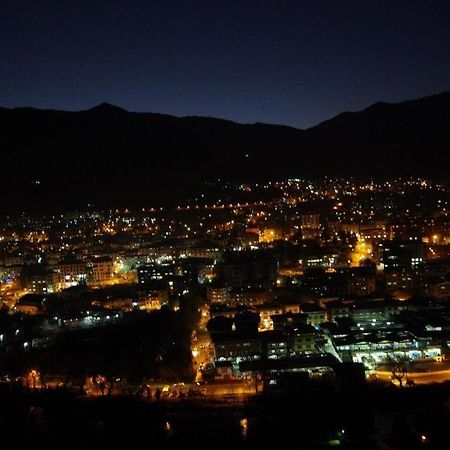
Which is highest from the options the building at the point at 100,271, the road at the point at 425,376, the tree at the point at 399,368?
the building at the point at 100,271

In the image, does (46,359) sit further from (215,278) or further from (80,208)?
(80,208)

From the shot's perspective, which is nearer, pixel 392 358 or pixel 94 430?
pixel 94 430

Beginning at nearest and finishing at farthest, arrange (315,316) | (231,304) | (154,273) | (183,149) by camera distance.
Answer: (315,316) < (231,304) < (154,273) < (183,149)

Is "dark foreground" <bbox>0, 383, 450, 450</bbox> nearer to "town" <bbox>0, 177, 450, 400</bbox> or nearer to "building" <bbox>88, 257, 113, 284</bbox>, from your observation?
"town" <bbox>0, 177, 450, 400</bbox>

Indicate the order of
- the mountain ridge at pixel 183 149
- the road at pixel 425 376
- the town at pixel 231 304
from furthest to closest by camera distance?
the mountain ridge at pixel 183 149 → the town at pixel 231 304 → the road at pixel 425 376

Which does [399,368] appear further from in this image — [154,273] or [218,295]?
[154,273]

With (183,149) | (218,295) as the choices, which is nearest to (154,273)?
(218,295)

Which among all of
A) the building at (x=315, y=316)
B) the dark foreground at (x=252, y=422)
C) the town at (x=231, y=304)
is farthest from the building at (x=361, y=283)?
the dark foreground at (x=252, y=422)

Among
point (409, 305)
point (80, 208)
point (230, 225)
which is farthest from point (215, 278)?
point (80, 208)

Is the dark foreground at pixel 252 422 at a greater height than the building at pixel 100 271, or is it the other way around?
the building at pixel 100 271

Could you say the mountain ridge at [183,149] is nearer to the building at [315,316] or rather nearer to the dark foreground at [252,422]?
the building at [315,316]

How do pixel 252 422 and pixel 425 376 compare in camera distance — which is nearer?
pixel 252 422
